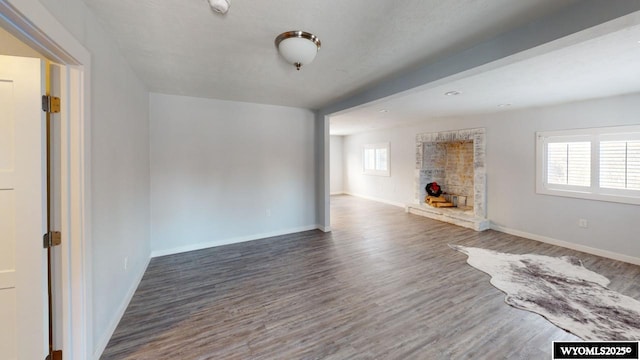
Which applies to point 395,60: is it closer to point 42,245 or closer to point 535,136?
point 42,245

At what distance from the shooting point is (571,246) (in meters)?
3.99

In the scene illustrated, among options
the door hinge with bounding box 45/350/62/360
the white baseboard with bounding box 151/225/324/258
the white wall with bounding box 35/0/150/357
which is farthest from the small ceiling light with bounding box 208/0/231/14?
the white baseboard with bounding box 151/225/324/258

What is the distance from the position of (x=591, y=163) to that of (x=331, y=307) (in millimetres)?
4712

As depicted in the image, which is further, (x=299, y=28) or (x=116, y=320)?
(x=116, y=320)

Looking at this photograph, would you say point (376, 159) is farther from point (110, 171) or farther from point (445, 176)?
point (110, 171)

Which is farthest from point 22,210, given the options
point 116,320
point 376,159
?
point 376,159

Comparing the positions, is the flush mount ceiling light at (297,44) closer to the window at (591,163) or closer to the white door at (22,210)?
the white door at (22,210)

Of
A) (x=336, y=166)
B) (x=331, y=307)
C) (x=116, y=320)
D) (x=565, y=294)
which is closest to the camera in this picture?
(x=116, y=320)

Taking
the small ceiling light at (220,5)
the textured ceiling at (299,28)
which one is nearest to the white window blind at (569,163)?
the textured ceiling at (299,28)

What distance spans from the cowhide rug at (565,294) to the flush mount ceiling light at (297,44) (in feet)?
10.2

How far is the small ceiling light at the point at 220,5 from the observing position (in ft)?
4.94

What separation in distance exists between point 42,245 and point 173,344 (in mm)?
1145

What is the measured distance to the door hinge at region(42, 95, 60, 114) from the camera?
142cm

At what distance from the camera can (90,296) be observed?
5.27 ft
